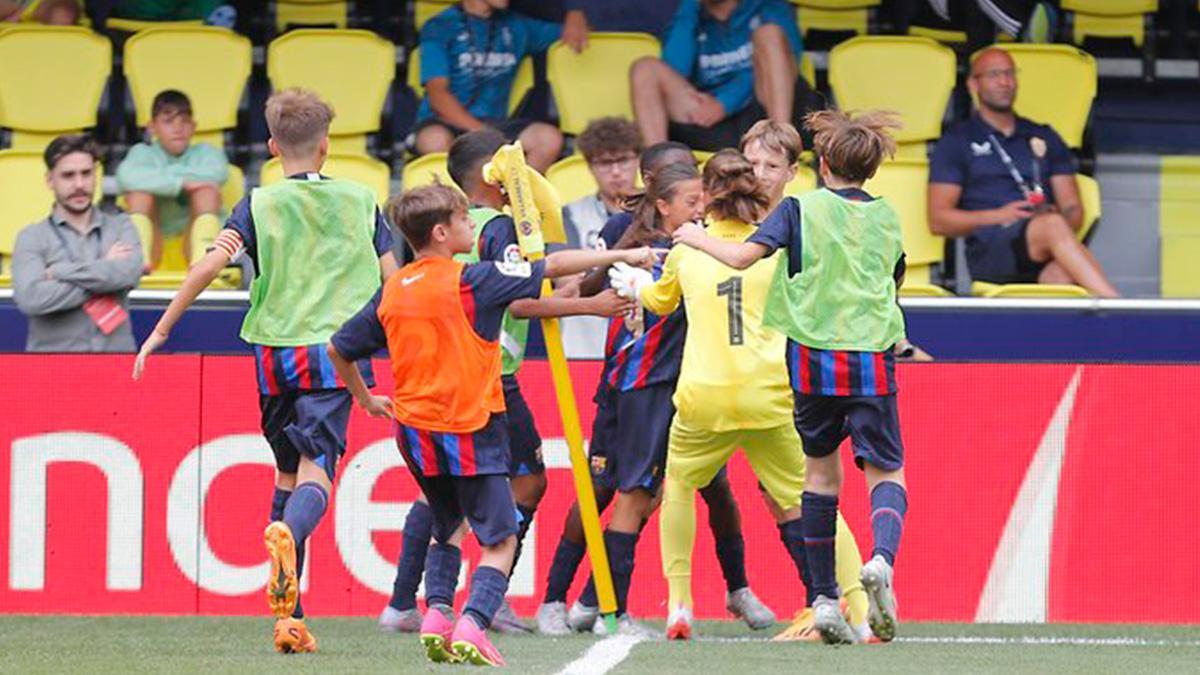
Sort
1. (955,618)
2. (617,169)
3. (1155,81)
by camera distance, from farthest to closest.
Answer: (1155,81) → (617,169) → (955,618)

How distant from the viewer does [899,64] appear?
39.3 feet

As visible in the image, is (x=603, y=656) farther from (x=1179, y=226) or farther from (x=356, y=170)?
(x=1179, y=226)

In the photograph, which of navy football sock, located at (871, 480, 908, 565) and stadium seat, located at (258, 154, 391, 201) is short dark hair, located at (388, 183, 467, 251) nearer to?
navy football sock, located at (871, 480, 908, 565)

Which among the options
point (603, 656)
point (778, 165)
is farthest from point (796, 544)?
point (778, 165)

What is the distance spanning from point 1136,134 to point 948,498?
3403 millimetres

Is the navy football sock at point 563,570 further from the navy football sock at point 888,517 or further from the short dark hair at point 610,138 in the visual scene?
the short dark hair at point 610,138

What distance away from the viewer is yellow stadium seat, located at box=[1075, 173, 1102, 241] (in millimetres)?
11359

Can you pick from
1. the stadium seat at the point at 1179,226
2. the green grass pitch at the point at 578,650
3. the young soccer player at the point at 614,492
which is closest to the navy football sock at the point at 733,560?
the young soccer player at the point at 614,492

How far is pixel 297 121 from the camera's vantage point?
760cm

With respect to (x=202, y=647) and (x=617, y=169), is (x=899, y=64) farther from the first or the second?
(x=202, y=647)

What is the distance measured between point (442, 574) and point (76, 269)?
3.17 meters

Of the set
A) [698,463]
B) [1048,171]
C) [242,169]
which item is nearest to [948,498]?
[698,463]

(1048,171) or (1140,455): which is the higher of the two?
(1048,171)

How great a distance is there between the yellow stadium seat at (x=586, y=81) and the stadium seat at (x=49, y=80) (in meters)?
2.22
